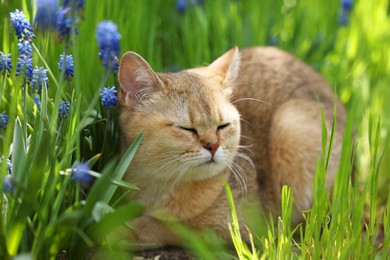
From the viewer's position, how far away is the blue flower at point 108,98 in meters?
2.88

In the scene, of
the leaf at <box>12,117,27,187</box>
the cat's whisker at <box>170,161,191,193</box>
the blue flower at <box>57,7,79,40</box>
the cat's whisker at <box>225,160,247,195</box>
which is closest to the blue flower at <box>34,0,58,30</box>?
the blue flower at <box>57,7,79,40</box>

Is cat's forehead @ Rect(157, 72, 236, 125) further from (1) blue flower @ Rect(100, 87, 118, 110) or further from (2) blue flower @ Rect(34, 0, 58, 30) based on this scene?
(2) blue flower @ Rect(34, 0, 58, 30)

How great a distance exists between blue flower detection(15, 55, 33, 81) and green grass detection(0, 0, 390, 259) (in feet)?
0.20

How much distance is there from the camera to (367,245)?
253 centimetres

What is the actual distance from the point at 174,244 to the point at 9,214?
101 centimetres

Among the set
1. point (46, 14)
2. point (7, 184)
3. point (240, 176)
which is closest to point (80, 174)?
point (7, 184)

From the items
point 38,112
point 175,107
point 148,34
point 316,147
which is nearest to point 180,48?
point 148,34

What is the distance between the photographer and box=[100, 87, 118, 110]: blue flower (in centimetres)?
288

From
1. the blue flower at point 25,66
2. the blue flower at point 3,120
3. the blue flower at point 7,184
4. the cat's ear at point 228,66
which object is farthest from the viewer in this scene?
the cat's ear at point 228,66

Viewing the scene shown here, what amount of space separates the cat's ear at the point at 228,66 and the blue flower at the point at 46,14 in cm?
96

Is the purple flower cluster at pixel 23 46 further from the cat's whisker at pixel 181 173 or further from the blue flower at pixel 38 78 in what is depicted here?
the cat's whisker at pixel 181 173

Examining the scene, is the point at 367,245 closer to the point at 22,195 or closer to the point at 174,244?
the point at 174,244

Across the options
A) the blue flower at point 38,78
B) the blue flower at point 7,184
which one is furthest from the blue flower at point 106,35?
the blue flower at point 7,184

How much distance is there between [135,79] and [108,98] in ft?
0.50
